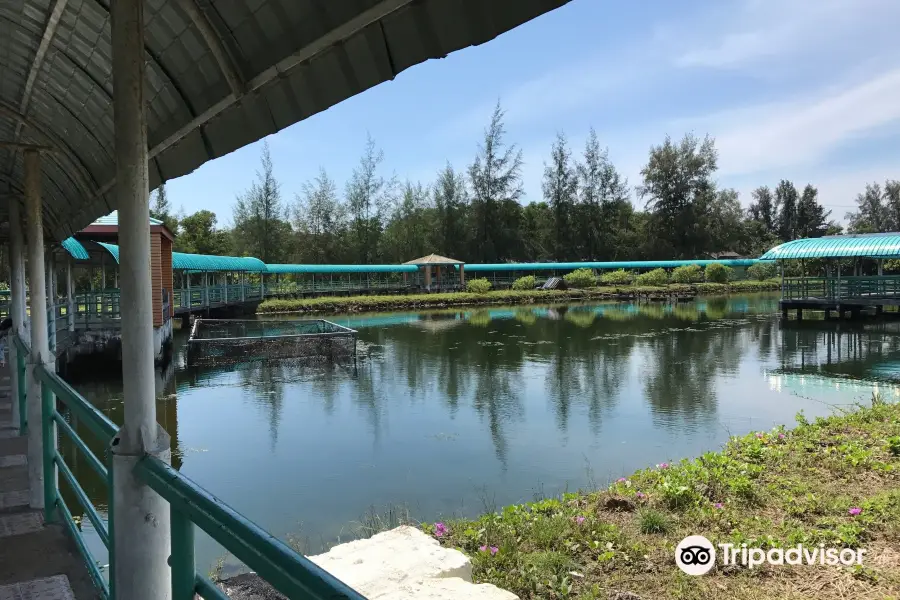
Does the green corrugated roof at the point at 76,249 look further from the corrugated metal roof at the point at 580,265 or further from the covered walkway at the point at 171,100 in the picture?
the corrugated metal roof at the point at 580,265

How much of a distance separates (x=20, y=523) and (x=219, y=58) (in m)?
2.60

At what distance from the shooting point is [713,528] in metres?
4.71

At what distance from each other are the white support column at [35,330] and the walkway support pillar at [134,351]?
67.4 inches

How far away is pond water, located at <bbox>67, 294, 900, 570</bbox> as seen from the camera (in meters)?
7.27

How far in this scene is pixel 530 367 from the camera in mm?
15578

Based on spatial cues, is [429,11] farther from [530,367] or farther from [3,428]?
[530,367]

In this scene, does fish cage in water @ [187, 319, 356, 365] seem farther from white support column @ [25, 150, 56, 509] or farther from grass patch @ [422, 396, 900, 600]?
white support column @ [25, 150, 56, 509]

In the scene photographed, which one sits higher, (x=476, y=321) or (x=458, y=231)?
(x=458, y=231)

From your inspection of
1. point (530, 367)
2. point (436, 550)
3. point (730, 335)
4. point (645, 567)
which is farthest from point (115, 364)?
point (730, 335)

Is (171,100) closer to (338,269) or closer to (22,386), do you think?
(22,386)

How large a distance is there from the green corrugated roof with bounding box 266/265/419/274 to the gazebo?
624 mm

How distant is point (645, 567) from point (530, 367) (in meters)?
11.4

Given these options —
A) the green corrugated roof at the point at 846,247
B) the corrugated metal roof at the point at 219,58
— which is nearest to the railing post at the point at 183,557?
the corrugated metal roof at the point at 219,58

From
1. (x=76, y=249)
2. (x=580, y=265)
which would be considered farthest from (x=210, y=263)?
(x=580, y=265)
